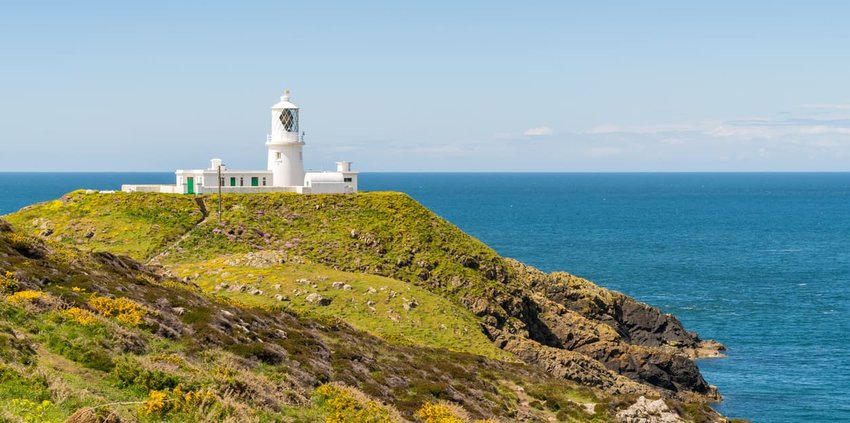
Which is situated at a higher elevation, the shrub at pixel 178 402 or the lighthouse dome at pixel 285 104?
the lighthouse dome at pixel 285 104

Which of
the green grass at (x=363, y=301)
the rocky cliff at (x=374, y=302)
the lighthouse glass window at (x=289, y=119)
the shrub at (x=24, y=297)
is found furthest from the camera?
the lighthouse glass window at (x=289, y=119)

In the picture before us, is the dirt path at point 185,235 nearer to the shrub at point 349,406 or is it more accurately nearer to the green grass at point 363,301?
the green grass at point 363,301

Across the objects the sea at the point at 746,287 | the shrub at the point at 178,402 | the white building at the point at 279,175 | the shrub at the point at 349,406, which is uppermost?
the white building at the point at 279,175

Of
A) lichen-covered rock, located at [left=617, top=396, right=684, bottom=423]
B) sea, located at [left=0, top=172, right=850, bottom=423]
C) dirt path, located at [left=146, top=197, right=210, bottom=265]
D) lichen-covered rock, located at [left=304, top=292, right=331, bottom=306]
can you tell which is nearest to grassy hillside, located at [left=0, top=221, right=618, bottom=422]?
lichen-covered rock, located at [left=617, top=396, right=684, bottom=423]

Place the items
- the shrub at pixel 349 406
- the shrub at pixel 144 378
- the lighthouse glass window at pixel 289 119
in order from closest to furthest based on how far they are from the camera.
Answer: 1. the shrub at pixel 144 378
2. the shrub at pixel 349 406
3. the lighthouse glass window at pixel 289 119

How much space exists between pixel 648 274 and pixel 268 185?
53.8 meters

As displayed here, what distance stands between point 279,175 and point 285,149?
9.00 feet

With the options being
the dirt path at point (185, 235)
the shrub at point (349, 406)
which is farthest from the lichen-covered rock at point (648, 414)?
the dirt path at point (185, 235)

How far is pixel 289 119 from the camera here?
9188cm

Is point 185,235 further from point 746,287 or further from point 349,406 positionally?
point 746,287

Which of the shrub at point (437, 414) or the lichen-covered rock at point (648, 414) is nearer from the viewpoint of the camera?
the shrub at point (437, 414)

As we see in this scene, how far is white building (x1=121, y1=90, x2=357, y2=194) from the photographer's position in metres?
87.5

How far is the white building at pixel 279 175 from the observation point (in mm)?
87500

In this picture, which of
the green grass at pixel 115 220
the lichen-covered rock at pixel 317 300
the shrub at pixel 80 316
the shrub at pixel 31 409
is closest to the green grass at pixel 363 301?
the lichen-covered rock at pixel 317 300
